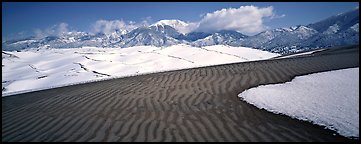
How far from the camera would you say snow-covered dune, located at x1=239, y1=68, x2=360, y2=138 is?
7098mm

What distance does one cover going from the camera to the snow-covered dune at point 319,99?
7098 millimetres

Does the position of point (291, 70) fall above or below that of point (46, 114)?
above

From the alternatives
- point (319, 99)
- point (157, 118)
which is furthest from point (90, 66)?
point (319, 99)

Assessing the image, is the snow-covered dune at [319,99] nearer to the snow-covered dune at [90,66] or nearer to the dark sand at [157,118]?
the dark sand at [157,118]

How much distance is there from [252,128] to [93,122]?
4439 millimetres

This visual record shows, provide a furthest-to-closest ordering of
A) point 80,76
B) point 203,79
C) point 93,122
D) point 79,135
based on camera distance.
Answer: point 80,76 < point 203,79 < point 93,122 < point 79,135

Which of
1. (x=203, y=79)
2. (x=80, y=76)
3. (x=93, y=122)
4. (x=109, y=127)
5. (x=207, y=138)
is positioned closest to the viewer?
(x=207, y=138)

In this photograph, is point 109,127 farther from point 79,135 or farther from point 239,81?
point 239,81

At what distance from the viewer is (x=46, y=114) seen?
9.48 metres

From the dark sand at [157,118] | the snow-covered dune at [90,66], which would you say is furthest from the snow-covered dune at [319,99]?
the snow-covered dune at [90,66]

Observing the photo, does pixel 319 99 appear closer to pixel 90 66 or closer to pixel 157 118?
pixel 157 118

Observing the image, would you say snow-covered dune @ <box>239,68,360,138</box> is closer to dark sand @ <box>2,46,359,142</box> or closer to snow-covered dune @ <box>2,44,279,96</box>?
dark sand @ <box>2,46,359,142</box>

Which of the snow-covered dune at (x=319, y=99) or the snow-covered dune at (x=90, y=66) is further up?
the snow-covered dune at (x=90, y=66)

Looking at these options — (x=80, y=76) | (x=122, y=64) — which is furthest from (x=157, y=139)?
(x=122, y=64)
